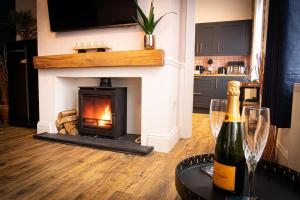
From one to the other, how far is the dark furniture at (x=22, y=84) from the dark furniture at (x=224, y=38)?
3661 millimetres

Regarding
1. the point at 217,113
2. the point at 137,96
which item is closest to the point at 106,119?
the point at 137,96

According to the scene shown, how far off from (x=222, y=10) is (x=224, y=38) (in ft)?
2.30

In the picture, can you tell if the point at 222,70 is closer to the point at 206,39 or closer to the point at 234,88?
the point at 206,39

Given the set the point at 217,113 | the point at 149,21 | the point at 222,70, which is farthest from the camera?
the point at 222,70

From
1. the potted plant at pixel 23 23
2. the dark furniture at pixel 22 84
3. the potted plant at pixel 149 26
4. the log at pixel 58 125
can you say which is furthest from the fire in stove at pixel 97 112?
the potted plant at pixel 23 23

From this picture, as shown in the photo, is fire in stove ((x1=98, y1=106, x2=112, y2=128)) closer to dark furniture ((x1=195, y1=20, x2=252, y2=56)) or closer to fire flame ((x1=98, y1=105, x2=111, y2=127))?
fire flame ((x1=98, y1=105, x2=111, y2=127))

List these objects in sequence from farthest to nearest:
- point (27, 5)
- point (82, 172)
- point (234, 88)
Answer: point (27, 5) < point (82, 172) < point (234, 88)

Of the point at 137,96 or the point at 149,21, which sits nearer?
the point at 149,21

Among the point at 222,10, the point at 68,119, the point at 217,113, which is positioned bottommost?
the point at 68,119

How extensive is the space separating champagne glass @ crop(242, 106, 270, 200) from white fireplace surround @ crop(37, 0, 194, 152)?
65.4 inches

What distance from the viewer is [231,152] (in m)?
0.69

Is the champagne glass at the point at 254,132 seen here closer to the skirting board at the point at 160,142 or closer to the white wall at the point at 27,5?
the skirting board at the point at 160,142

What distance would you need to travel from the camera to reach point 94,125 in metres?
2.69

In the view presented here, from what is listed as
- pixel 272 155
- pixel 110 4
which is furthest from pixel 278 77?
pixel 110 4
